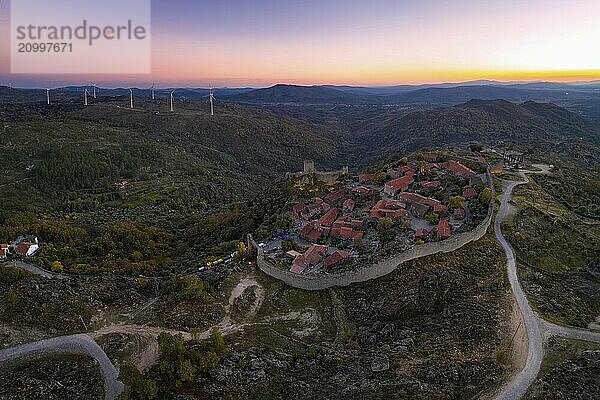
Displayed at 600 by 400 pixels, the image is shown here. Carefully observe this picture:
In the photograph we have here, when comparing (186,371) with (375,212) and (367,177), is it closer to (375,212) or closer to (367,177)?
(375,212)

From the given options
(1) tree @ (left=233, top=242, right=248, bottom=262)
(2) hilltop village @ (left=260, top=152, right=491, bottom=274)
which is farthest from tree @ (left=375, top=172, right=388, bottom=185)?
(1) tree @ (left=233, top=242, right=248, bottom=262)

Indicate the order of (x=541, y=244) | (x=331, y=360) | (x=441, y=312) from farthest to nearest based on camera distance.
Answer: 1. (x=541, y=244)
2. (x=441, y=312)
3. (x=331, y=360)

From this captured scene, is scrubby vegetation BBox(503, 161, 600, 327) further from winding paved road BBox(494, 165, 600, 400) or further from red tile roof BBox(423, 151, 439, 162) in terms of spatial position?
red tile roof BBox(423, 151, 439, 162)

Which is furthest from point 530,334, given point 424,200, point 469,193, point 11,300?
point 11,300

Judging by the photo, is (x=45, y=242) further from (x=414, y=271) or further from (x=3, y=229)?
(x=414, y=271)

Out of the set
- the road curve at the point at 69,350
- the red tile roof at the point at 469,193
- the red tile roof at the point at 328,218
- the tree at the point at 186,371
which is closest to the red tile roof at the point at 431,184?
the red tile roof at the point at 469,193

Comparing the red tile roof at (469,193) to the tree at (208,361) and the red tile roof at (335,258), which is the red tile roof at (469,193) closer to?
the red tile roof at (335,258)

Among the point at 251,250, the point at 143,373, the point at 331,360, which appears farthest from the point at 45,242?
the point at 331,360

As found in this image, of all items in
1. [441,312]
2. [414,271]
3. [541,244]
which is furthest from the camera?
[541,244]
